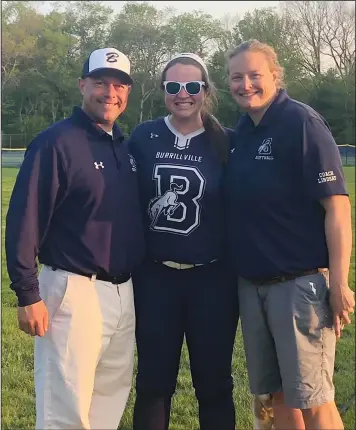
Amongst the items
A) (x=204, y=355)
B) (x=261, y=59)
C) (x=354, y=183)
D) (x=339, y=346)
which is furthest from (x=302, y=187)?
(x=354, y=183)

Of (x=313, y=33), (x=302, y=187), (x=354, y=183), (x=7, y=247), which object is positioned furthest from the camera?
(x=354, y=183)

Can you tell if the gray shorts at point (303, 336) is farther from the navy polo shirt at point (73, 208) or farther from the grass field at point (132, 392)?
the grass field at point (132, 392)

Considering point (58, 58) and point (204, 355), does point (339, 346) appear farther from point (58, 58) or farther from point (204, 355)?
point (58, 58)

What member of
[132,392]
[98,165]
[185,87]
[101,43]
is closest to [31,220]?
[98,165]

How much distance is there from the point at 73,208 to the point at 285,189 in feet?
3.04

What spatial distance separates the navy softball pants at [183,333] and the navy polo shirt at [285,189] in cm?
24

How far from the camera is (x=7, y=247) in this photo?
89.2 inches

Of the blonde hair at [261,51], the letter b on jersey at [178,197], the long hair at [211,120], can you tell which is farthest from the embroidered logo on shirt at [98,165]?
the blonde hair at [261,51]

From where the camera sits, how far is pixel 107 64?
2473 millimetres

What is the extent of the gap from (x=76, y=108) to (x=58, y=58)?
1.48 meters

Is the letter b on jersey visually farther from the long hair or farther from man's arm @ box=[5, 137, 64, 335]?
man's arm @ box=[5, 137, 64, 335]

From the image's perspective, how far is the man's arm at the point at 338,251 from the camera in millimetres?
2357

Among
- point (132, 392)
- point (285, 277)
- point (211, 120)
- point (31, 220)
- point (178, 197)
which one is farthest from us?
point (132, 392)

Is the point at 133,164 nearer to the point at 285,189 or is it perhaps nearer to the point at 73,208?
the point at 73,208
